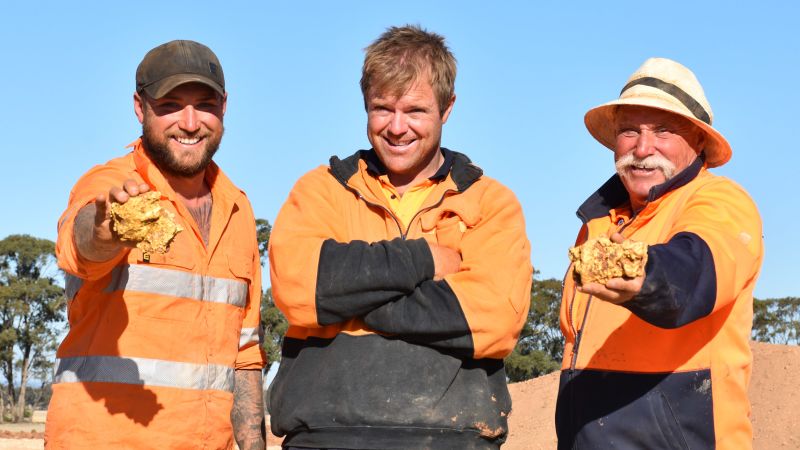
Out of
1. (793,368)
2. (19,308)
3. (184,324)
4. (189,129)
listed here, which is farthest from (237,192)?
(19,308)

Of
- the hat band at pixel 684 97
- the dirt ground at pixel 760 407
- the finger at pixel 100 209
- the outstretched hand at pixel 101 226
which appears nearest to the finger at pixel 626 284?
the hat band at pixel 684 97

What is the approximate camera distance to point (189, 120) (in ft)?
15.7

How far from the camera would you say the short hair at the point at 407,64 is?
12.8 ft

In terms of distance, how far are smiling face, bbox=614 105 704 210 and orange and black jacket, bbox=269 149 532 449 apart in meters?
0.82

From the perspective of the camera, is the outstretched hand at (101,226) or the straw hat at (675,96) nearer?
the outstretched hand at (101,226)

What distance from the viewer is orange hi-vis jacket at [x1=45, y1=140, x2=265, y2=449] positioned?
4340 millimetres

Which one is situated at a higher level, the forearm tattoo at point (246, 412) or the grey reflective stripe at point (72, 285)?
the grey reflective stripe at point (72, 285)

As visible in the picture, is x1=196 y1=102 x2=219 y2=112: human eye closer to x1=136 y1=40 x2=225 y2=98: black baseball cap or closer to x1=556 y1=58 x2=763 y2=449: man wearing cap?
x1=136 y1=40 x2=225 y2=98: black baseball cap

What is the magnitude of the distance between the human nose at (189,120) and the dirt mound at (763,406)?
16.3 metres

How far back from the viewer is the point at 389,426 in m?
3.61

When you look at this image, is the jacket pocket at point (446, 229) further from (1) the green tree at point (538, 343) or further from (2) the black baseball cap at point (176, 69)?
(1) the green tree at point (538, 343)

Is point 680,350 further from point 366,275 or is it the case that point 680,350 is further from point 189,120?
point 189,120

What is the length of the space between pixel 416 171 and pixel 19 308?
4608 centimetres

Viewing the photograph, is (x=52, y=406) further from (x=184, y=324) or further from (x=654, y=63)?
(x=654, y=63)
